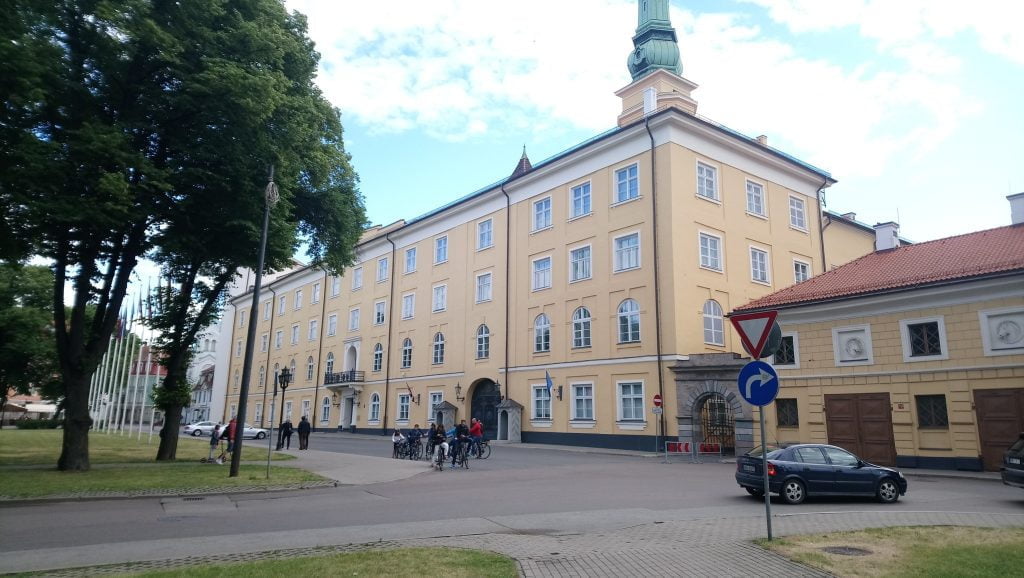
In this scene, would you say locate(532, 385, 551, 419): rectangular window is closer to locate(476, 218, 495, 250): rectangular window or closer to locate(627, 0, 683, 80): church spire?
locate(476, 218, 495, 250): rectangular window

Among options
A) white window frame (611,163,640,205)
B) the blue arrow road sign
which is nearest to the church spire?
white window frame (611,163,640,205)

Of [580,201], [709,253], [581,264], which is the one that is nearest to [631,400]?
[581,264]

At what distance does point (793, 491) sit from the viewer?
13.9 m

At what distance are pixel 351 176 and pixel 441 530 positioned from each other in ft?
55.2

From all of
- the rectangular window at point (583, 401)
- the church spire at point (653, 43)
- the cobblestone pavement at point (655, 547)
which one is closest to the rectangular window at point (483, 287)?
the rectangular window at point (583, 401)

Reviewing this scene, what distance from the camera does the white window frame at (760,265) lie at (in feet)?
113

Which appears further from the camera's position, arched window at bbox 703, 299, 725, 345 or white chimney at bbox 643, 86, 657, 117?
white chimney at bbox 643, 86, 657, 117

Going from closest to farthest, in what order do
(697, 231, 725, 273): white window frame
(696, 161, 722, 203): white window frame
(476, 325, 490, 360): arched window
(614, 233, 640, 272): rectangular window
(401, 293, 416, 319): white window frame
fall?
(697, 231, 725, 273): white window frame
(614, 233, 640, 272): rectangular window
(696, 161, 722, 203): white window frame
(476, 325, 490, 360): arched window
(401, 293, 416, 319): white window frame

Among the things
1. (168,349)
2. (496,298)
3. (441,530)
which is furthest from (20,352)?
(441,530)

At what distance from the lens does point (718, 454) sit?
27688mm

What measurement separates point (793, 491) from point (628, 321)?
60.6ft

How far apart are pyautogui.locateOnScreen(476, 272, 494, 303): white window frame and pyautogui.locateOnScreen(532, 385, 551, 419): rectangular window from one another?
23.6 ft

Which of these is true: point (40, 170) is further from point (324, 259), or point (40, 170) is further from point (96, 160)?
point (324, 259)

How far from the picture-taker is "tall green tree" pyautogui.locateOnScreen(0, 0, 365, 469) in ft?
49.1
